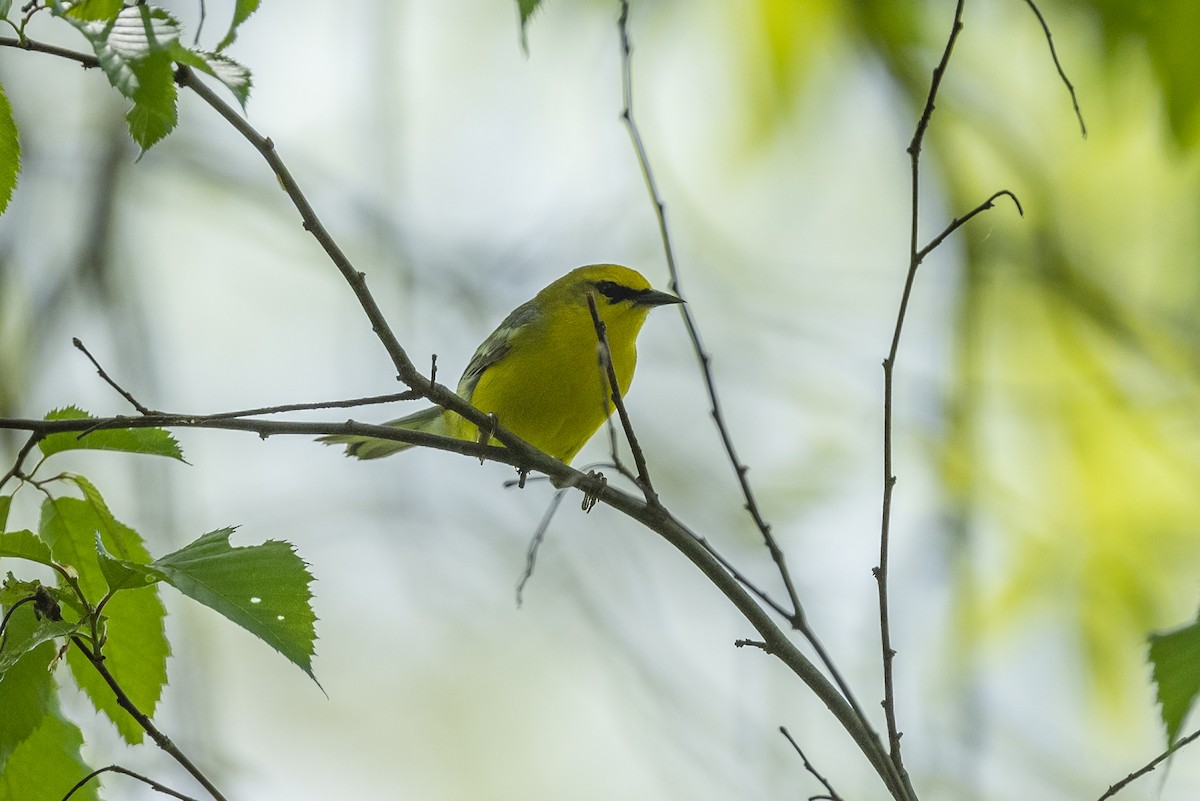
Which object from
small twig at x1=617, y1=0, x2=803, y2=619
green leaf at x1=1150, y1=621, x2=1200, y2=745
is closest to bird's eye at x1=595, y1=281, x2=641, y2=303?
small twig at x1=617, y1=0, x2=803, y2=619

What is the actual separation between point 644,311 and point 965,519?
208 centimetres

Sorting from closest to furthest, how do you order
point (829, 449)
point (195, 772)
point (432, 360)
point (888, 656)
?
point (195, 772) → point (888, 656) → point (432, 360) → point (829, 449)

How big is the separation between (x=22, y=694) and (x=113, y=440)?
1.69ft

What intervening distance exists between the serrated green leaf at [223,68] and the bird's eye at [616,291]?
3.89 meters

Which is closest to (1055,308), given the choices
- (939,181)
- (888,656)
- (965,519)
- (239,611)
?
(939,181)

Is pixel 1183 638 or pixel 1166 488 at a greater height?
pixel 1166 488

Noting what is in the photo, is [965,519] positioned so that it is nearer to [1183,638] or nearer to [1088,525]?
[1088,525]

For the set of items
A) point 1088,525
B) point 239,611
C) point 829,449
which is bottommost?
point 239,611

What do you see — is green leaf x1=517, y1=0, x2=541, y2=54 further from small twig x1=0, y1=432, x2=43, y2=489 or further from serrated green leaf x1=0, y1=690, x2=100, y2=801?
serrated green leaf x1=0, y1=690, x2=100, y2=801

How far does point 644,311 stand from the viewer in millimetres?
5746

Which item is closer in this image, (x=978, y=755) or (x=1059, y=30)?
(x=1059, y=30)

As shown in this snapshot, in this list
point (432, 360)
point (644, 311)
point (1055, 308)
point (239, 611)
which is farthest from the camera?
point (1055, 308)

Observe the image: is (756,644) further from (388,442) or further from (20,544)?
(388,442)

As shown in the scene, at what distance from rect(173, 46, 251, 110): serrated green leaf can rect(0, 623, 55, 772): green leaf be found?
101 cm
